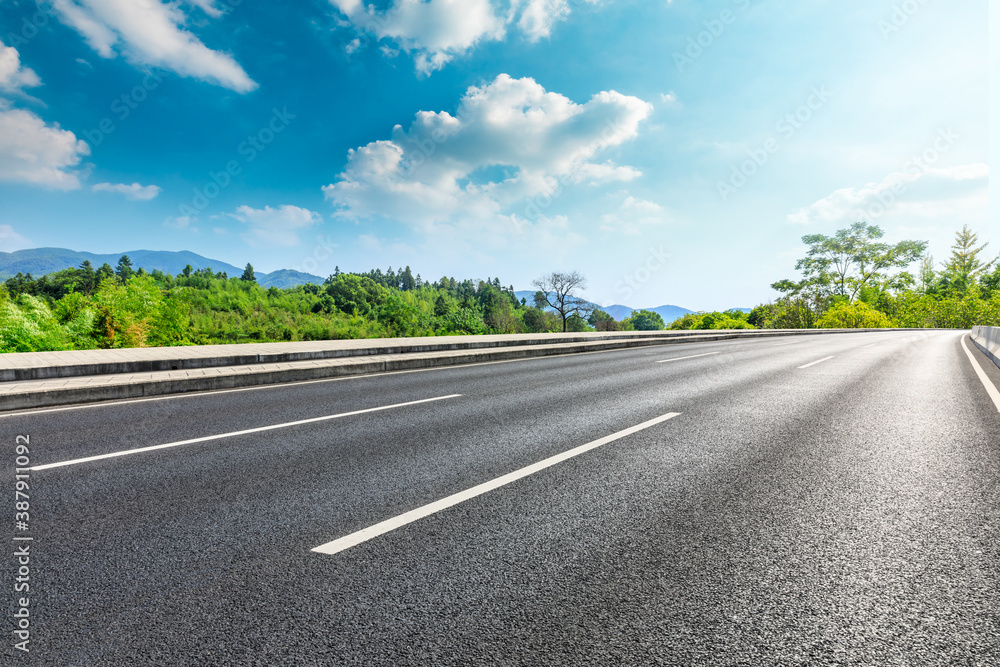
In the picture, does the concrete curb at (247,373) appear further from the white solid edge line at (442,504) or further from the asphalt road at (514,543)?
the white solid edge line at (442,504)

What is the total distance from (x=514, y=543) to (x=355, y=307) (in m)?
64.9

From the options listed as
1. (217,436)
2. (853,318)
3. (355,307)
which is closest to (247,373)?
(217,436)

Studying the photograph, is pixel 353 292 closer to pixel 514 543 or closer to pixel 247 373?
pixel 247 373

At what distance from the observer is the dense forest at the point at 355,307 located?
18.4 meters

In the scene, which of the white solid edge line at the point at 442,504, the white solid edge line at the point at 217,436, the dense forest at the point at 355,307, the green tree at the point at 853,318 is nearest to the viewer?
the white solid edge line at the point at 442,504

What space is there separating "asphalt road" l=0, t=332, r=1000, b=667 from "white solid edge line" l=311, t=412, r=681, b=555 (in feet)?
0.18

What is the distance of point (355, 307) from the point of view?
210 feet

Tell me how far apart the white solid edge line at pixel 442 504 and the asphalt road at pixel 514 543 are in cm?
5

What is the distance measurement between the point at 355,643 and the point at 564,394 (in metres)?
6.10

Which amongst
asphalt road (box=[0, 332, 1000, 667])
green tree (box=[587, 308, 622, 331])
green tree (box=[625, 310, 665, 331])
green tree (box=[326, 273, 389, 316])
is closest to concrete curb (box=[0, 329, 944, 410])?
asphalt road (box=[0, 332, 1000, 667])

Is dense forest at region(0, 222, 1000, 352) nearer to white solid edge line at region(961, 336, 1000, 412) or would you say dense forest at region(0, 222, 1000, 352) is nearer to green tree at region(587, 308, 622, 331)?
green tree at region(587, 308, 622, 331)

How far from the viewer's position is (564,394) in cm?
773

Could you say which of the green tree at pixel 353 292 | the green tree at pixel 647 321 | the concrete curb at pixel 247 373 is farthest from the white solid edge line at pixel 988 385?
the green tree at pixel 647 321

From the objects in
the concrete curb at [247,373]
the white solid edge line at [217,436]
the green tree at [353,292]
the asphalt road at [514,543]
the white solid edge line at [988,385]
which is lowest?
the white solid edge line at [988,385]
